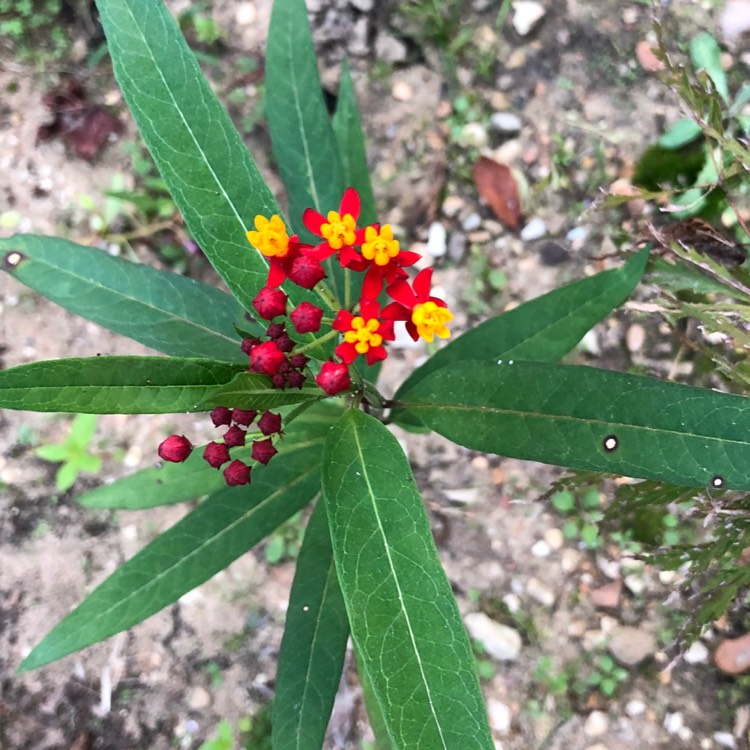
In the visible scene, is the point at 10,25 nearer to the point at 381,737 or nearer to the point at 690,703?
the point at 381,737

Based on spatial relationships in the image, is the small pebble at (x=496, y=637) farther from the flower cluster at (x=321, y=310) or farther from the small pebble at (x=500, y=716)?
the flower cluster at (x=321, y=310)

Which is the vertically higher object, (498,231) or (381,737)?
(498,231)

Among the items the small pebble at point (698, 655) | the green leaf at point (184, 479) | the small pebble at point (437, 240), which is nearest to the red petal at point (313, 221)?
the green leaf at point (184, 479)

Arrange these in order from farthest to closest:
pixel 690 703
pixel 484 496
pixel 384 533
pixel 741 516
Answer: pixel 484 496
pixel 690 703
pixel 741 516
pixel 384 533

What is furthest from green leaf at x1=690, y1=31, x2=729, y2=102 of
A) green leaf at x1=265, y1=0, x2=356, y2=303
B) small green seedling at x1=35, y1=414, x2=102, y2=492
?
small green seedling at x1=35, y1=414, x2=102, y2=492

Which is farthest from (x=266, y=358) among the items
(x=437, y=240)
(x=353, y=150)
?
(x=437, y=240)

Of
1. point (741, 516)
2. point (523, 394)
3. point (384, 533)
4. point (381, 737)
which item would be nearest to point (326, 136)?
point (523, 394)
